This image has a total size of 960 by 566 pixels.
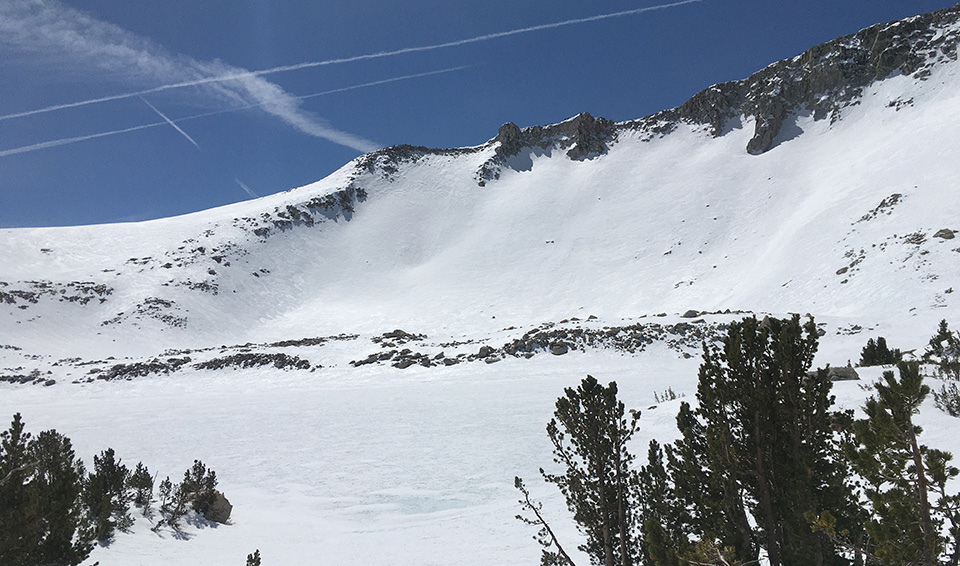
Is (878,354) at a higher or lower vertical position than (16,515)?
higher

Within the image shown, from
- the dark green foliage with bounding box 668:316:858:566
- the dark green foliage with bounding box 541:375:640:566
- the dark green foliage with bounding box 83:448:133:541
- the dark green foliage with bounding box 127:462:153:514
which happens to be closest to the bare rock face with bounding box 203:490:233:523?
the dark green foliage with bounding box 127:462:153:514

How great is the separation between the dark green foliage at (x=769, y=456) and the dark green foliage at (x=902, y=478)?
0.68 m

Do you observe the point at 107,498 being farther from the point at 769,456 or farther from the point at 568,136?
the point at 568,136

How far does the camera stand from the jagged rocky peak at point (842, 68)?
2142 inches

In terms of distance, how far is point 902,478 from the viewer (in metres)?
2.64

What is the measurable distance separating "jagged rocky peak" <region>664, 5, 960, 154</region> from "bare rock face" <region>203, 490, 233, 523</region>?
6971cm

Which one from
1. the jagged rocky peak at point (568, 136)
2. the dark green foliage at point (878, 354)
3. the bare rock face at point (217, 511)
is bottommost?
the bare rock face at point (217, 511)

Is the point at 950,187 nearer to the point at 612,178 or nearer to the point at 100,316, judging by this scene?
the point at 612,178

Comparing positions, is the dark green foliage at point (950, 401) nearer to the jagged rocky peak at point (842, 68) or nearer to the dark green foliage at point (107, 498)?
the dark green foliage at point (107, 498)

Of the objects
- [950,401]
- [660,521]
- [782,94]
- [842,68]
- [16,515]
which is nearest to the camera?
[16,515]

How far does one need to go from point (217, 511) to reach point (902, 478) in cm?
918

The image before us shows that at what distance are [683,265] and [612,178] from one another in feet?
95.3

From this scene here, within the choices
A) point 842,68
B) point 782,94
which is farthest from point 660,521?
point 842,68

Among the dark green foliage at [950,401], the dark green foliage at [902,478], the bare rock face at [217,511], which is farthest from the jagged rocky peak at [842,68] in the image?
the bare rock face at [217,511]
